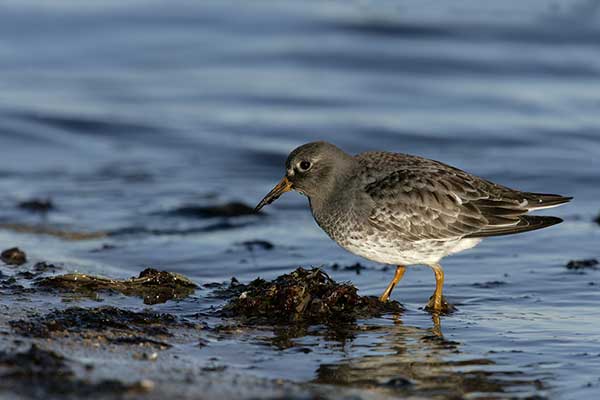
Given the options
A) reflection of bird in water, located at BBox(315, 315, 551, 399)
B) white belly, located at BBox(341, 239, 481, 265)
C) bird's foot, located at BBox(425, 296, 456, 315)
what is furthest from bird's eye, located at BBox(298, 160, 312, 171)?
reflection of bird in water, located at BBox(315, 315, 551, 399)

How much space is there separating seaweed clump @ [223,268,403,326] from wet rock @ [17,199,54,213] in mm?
4389

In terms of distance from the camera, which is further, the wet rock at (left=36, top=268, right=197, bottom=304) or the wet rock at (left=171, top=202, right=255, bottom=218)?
the wet rock at (left=171, top=202, right=255, bottom=218)

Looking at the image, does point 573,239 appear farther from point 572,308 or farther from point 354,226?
point 354,226

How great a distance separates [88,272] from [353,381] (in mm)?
3404

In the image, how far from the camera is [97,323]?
6703 mm

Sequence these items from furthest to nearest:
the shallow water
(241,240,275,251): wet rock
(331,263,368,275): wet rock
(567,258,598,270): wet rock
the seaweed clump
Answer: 1. (241,240,275,251): wet rock
2. (331,263,368,275): wet rock
3. (567,258,598,270): wet rock
4. the seaweed clump
5. the shallow water

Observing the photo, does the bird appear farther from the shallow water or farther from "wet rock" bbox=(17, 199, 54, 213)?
"wet rock" bbox=(17, 199, 54, 213)

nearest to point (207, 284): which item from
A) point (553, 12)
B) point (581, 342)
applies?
point (581, 342)

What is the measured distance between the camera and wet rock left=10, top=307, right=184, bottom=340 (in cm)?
646

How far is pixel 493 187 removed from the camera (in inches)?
334

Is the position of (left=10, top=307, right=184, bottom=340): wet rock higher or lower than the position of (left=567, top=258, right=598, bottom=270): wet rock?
lower

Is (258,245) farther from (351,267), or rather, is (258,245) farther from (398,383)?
(398,383)

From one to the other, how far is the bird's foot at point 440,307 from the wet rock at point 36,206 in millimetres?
5077

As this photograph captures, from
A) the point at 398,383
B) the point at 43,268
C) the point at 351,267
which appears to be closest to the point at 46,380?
the point at 398,383
